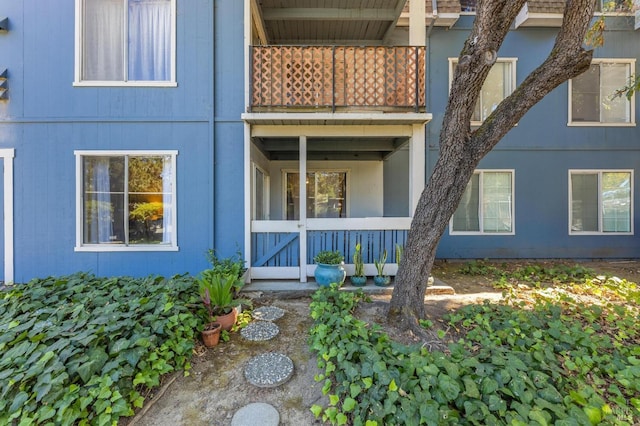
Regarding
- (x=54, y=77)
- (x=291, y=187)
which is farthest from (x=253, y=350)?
(x=54, y=77)

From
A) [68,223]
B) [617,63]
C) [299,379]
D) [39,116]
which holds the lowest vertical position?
[299,379]

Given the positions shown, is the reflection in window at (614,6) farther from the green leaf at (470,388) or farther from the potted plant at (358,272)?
the green leaf at (470,388)

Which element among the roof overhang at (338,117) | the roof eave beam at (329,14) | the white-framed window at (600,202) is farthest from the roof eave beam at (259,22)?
the white-framed window at (600,202)

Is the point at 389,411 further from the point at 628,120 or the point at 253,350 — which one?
the point at 628,120

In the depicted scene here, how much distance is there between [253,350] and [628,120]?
10.2 metres

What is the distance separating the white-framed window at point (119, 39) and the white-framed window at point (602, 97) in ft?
30.7

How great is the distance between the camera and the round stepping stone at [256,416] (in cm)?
223

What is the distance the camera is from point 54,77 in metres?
4.91

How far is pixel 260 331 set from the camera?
3439 mm

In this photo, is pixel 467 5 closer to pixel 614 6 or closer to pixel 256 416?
pixel 614 6

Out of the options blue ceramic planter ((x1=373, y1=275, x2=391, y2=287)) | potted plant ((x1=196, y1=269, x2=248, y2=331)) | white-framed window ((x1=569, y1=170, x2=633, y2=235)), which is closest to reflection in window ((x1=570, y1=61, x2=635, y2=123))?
white-framed window ((x1=569, y1=170, x2=633, y2=235))

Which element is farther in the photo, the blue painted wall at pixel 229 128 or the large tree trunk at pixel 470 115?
the blue painted wall at pixel 229 128

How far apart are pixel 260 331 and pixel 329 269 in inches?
61.3

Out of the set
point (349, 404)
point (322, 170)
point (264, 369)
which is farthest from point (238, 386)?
point (322, 170)
